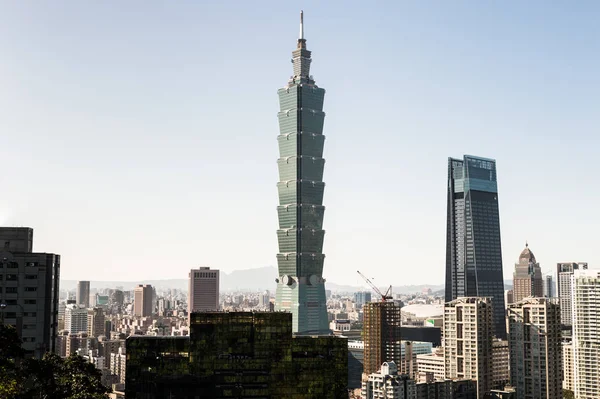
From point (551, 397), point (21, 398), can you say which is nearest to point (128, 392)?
point (21, 398)

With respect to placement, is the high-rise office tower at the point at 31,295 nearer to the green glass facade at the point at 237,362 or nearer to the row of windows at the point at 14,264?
the row of windows at the point at 14,264

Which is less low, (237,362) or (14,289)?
(14,289)

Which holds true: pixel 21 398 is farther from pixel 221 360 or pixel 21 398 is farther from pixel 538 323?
pixel 538 323

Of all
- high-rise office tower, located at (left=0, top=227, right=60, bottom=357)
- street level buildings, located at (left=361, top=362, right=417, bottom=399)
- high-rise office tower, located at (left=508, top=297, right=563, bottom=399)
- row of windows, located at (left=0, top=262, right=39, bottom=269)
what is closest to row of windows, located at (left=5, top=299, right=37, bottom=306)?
high-rise office tower, located at (left=0, top=227, right=60, bottom=357)

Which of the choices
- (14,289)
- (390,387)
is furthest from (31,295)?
(390,387)

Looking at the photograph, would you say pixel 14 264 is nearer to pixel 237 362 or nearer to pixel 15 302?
pixel 15 302

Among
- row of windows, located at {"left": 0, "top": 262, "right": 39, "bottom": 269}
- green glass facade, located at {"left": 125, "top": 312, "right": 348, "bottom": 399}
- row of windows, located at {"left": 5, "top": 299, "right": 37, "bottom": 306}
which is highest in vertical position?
row of windows, located at {"left": 0, "top": 262, "right": 39, "bottom": 269}

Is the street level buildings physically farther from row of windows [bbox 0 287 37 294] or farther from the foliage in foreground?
the foliage in foreground
